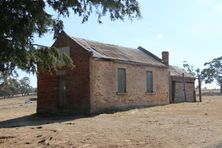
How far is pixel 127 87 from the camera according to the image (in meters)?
34.1

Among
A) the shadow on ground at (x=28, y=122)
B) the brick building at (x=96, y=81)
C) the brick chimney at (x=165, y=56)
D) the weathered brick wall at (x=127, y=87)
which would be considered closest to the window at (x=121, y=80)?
the brick building at (x=96, y=81)

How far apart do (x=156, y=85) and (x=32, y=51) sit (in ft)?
77.0

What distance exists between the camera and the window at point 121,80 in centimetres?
3341

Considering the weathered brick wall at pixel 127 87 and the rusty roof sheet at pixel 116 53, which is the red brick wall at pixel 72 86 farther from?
the rusty roof sheet at pixel 116 53

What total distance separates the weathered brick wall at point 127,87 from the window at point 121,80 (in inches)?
12.6

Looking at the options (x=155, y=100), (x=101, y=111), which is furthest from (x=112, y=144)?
(x=155, y=100)

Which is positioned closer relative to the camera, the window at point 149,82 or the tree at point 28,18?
the tree at point 28,18

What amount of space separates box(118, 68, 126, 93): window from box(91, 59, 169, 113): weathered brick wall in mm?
321

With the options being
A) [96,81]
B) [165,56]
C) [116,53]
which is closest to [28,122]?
[96,81]

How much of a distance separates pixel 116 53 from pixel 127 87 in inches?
122

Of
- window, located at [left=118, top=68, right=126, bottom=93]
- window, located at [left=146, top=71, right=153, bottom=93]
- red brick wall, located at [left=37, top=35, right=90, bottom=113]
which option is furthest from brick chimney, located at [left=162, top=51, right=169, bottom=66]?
red brick wall, located at [left=37, top=35, right=90, bottom=113]

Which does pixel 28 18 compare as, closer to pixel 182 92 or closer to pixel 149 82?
pixel 149 82

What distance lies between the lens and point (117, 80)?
108 ft

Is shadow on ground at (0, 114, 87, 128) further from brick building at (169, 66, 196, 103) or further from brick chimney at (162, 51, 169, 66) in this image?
brick building at (169, 66, 196, 103)
